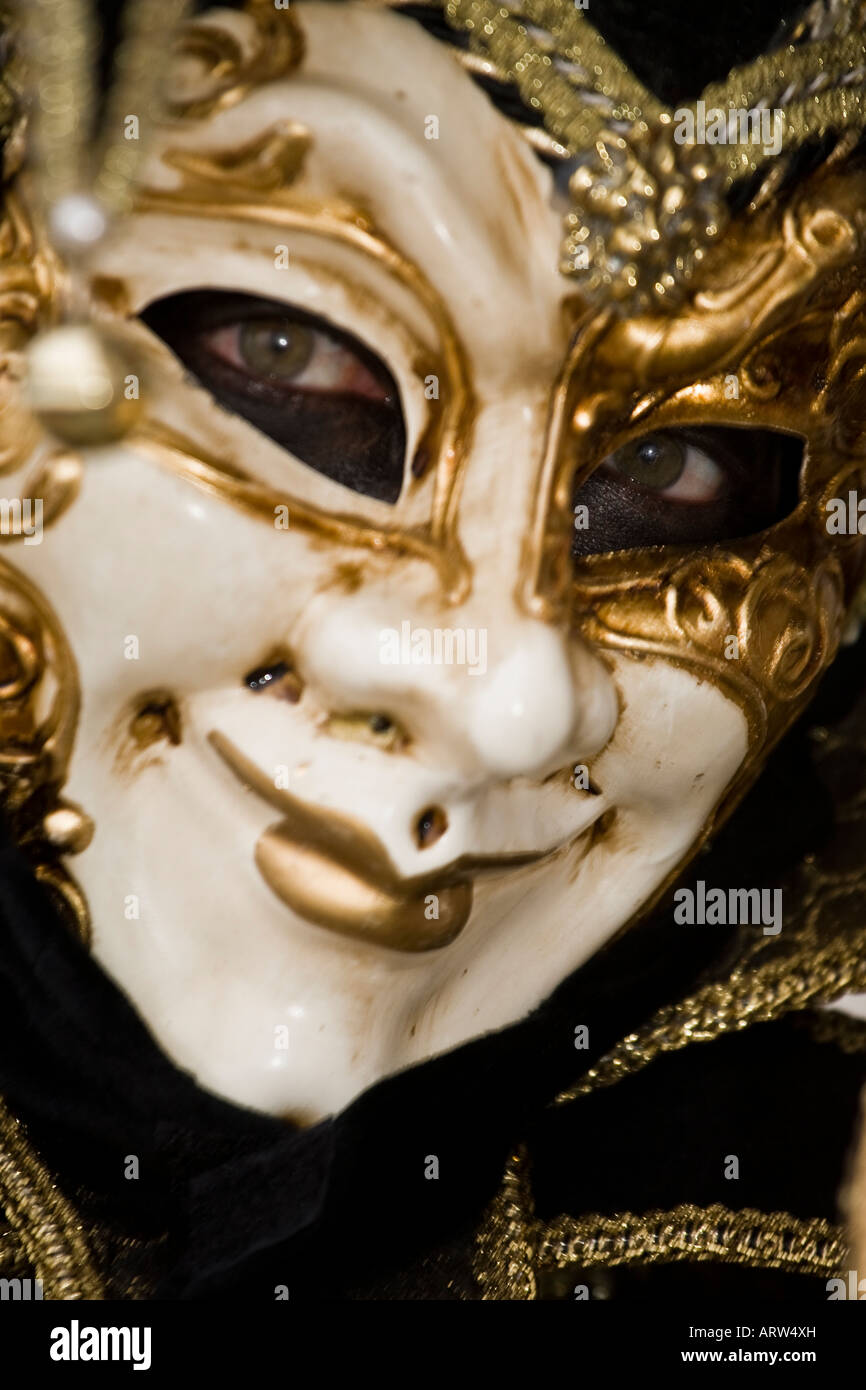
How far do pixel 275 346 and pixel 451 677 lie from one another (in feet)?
0.74

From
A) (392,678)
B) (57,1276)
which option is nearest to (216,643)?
(392,678)

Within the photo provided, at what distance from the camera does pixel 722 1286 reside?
1391 millimetres

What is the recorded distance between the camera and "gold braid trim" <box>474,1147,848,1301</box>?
131 centimetres

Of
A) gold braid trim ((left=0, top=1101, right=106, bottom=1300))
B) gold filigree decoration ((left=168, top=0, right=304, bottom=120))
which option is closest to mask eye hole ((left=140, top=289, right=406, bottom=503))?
gold filigree decoration ((left=168, top=0, right=304, bottom=120))

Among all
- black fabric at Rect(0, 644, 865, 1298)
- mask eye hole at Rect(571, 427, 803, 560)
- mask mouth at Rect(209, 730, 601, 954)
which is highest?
mask eye hole at Rect(571, 427, 803, 560)

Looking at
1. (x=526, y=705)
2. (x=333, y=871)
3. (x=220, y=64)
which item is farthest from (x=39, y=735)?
(x=220, y=64)

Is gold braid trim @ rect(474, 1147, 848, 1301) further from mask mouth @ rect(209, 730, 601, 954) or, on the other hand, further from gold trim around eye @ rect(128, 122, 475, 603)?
gold trim around eye @ rect(128, 122, 475, 603)

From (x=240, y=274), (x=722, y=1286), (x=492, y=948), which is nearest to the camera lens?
A: (x=240, y=274)

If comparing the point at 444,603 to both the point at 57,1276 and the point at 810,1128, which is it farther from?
the point at 810,1128

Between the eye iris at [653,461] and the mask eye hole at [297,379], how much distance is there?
0.56ft

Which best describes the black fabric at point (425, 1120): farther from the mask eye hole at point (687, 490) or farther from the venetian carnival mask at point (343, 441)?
the mask eye hole at point (687, 490)

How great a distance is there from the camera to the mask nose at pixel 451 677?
98cm

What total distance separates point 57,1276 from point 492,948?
0.37 metres

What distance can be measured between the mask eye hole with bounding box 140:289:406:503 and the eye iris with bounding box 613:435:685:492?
0.17 metres
